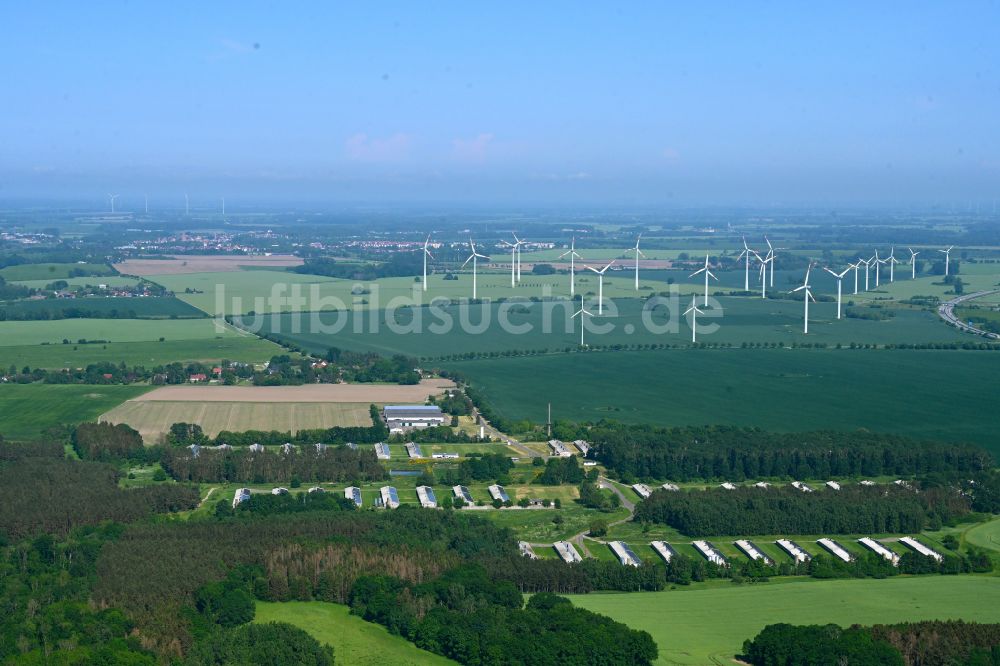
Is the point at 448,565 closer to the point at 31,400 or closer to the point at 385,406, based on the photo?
the point at 385,406

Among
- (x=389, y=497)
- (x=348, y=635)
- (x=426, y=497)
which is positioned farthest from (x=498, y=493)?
(x=348, y=635)

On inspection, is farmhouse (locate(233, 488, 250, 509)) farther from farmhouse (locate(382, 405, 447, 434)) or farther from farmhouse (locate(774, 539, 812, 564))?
farmhouse (locate(774, 539, 812, 564))

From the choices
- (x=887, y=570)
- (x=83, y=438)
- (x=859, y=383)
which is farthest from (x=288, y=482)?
(x=859, y=383)

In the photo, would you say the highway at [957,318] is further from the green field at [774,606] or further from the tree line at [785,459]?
the green field at [774,606]

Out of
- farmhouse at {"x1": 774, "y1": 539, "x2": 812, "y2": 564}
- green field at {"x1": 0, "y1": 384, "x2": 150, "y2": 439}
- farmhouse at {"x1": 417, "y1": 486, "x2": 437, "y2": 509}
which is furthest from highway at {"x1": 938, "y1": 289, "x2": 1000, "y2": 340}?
green field at {"x1": 0, "y1": 384, "x2": 150, "y2": 439}

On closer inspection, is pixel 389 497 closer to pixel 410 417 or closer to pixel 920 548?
pixel 410 417
